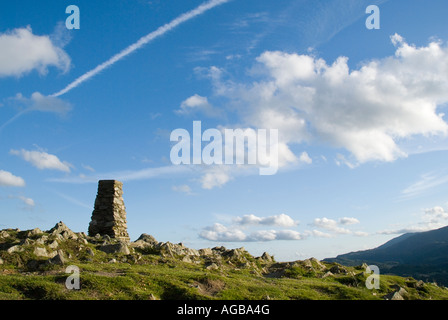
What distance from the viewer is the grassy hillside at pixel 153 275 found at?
52.8 feet

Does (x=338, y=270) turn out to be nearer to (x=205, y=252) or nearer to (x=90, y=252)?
(x=205, y=252)

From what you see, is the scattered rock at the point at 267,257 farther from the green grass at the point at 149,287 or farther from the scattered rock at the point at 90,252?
the scattered rock at the point at 90,252

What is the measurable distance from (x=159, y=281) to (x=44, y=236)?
11.5 m

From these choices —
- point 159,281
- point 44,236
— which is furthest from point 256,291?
point 44,236

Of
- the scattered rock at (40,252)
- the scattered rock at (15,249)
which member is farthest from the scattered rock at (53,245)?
the scattered rock at (15,249)

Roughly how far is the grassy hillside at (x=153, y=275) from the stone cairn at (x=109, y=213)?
144 inches

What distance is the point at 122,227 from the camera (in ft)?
110

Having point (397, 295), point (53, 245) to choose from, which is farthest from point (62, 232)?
point (397, 295)

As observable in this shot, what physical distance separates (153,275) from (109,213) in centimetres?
1588

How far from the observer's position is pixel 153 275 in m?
18.8

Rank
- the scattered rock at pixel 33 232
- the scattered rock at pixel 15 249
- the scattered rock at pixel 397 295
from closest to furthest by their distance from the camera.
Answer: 1. the scattered rock at pixel 397 295
2. the scattered rock at pixel 15 249
3. the scattered rock at pixel 33 232

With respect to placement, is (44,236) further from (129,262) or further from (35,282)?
(35,282)
